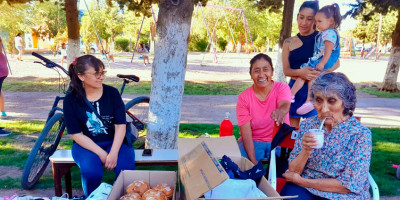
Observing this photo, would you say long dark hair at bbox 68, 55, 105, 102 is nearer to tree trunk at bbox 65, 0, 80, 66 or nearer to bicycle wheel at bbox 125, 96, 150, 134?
bicycle wheel at bbox 125, 96, 150, 134

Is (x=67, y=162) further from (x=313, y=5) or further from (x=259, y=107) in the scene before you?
(x=313, y=5)

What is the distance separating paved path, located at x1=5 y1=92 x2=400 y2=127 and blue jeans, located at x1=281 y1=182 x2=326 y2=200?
409 centimetres

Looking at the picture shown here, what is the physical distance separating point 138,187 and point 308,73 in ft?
6.67

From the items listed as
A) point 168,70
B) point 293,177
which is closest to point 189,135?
point 168,70

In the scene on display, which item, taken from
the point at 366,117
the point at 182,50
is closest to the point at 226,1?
the point at 366,117

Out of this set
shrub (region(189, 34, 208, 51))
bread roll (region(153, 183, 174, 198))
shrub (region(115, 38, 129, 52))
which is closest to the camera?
bread roll (region(153, 183, 174, 198))

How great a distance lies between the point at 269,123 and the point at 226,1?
103ft

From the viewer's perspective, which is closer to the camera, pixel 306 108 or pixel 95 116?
pixel 95 116

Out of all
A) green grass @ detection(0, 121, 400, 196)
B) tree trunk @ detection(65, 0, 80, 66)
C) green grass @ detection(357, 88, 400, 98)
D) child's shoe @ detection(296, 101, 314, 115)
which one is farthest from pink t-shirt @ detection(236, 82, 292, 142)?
green grass @ detection(357, 88, 400, 98)

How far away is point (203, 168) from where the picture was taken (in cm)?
182

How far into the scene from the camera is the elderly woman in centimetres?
204

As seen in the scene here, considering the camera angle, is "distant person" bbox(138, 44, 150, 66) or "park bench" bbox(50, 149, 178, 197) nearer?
"park bench" bbox(50, 149, 178, 197)

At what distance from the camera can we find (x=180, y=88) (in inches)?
144

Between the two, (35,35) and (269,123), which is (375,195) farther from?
(35,35)
